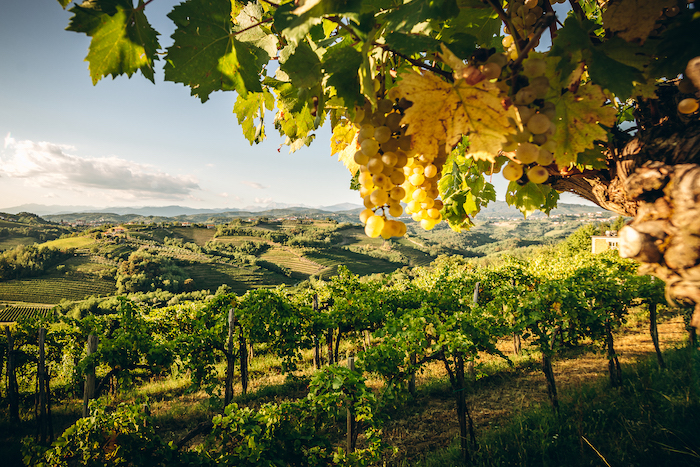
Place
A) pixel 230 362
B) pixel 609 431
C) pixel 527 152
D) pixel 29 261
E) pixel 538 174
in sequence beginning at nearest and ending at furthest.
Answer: pixel 527 152, pixel 538 174, pixel 609 431, pixel 230 362, pixel 29 261

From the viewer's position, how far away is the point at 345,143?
146 cm

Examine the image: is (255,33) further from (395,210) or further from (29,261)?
(29,261)

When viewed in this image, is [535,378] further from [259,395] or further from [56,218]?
[56,218]

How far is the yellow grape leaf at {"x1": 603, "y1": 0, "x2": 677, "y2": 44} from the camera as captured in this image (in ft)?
2.69

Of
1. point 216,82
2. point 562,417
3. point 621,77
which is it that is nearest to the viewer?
point 621,77

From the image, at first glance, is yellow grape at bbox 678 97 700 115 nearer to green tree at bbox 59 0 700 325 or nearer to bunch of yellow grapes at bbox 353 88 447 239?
green tree at bbox 59 0 700 325

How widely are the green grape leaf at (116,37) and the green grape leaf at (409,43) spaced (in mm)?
951

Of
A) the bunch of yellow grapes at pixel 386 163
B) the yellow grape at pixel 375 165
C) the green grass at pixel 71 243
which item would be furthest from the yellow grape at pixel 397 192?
the green grass at pixel 71 243

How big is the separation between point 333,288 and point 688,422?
24.2 ft

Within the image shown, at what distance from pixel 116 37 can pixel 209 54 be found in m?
0.34

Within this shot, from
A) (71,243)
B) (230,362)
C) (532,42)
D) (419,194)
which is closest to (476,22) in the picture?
(532,42)

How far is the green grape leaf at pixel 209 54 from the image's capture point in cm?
105

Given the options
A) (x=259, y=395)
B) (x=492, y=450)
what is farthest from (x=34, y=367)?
(x=492, y=450)

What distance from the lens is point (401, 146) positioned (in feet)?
3.01
